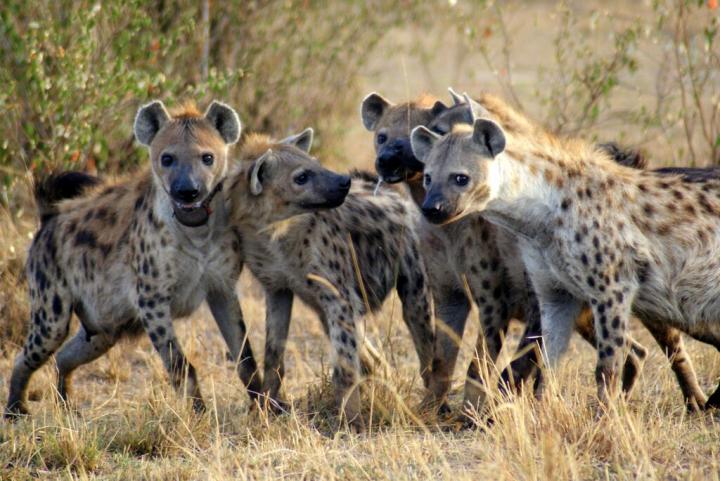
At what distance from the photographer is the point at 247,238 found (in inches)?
213

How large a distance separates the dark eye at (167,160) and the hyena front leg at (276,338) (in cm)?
72

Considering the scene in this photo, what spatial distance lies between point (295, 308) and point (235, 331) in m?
1.96

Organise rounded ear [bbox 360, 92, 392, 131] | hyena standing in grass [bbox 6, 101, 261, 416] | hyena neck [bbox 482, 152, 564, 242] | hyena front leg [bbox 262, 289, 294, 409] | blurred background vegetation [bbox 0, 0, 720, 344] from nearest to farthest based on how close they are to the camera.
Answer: hyena neck [bbox 482, 152, 564, 242], hyena standing in grass [bbox 6, 101, 261, 416], hyena front leg [bbox 262, 289, 294, 409], rounded ear [bbox 360, 92, 392, 131], blurred background vegetation [bbox 0, 0, 720, 344]

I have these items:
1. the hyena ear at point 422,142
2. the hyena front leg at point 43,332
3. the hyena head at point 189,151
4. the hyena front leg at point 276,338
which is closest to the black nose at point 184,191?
the hyena head at point 189,151

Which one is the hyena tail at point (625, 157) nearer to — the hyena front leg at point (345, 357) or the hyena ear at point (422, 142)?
the hyena ear at point (422, 142)

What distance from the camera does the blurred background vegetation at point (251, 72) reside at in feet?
22.4

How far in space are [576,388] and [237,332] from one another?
5.20ft

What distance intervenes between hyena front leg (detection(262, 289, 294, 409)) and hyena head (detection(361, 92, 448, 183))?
70 cm

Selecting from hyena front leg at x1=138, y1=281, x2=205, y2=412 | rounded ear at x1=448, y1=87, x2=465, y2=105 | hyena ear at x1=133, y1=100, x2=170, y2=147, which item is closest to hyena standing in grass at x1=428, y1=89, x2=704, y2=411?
rounded ear at x1=448, y1=87, x2=465, y2=105

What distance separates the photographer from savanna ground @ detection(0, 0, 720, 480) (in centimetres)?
424

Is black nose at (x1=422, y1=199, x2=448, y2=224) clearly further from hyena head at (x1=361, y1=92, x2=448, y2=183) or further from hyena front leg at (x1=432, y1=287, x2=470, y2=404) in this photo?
hyena front leg at (x1=432, y1=287, x2=470, y2=404)

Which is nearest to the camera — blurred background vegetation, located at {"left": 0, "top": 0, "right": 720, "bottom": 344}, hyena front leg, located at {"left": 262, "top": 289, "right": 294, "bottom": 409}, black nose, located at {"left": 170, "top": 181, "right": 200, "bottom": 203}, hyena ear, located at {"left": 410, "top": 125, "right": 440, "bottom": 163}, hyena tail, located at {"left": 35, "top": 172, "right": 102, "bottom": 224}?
hyena ear, located at {"left": 410, "top": 125, "right": 440, "bottom": 163}

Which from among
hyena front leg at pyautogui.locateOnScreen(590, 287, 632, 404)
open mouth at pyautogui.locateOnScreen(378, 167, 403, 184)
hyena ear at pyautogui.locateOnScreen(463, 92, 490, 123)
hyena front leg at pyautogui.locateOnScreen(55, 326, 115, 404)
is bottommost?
hyena front leg at pyautogui.locateOnScreen(55, 326, 115, 404)

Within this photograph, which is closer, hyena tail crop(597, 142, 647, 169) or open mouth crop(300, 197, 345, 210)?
open mouth crop(300, 197, 345, 210)
